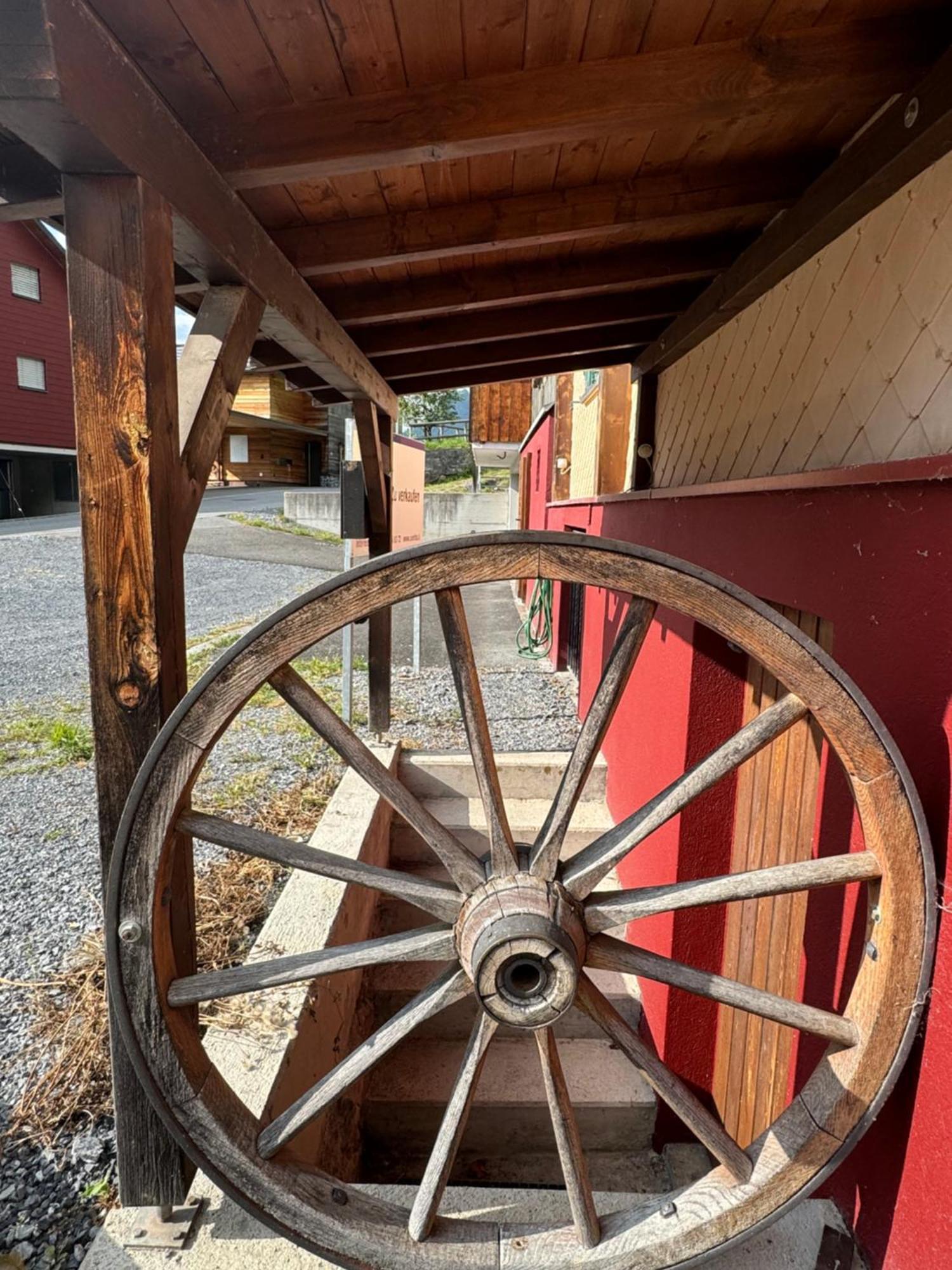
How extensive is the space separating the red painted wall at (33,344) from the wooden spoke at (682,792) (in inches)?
794

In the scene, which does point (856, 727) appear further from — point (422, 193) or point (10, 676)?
point (10, 676)

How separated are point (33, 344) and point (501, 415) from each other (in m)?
12.3

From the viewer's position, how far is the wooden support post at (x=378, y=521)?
4.31 metres

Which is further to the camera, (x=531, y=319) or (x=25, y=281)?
(x=25, y=281)

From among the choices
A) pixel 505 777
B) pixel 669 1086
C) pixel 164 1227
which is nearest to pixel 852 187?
pixel 669 1086

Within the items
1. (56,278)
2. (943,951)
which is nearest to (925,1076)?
(943,951)

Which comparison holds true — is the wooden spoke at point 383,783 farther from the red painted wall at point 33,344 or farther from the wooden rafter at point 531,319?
the red painted wall at point 33,344

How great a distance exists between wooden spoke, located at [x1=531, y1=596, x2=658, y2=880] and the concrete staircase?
1.93m

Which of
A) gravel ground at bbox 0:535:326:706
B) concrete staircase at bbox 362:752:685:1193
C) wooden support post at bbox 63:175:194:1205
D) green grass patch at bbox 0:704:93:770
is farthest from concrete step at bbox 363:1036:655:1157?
gravel ground at bbox 0:535:326:706

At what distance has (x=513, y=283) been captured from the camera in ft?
9.93

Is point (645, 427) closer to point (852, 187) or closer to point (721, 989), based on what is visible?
point (852, 187)

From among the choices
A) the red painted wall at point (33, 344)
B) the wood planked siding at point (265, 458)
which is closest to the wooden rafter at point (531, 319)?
the red painted wall at point (33, 344)

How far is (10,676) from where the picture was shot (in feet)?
23.1

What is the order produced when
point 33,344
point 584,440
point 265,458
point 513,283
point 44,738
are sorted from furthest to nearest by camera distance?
point 265,458
point 33,344
point 584,440
point 44,738
point 513,283
